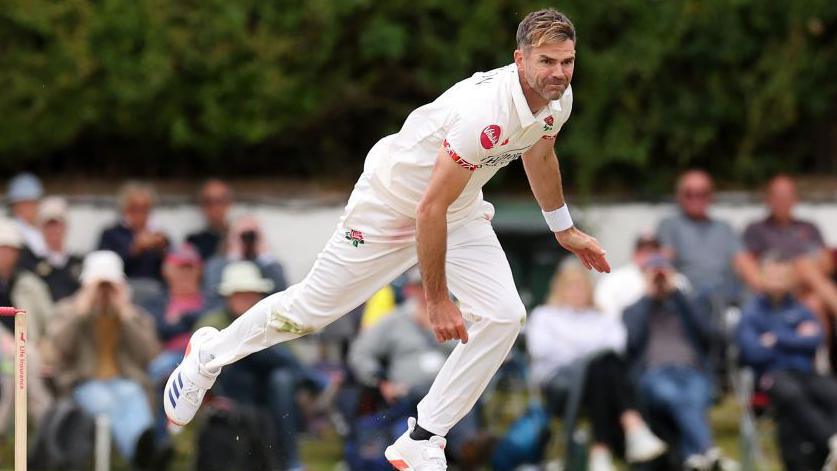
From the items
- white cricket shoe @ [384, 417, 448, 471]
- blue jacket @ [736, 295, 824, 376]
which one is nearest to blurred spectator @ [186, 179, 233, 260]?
blue jacket @ [736, 295, 824, 376]

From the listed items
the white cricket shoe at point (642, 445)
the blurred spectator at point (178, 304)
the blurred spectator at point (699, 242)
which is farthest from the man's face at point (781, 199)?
the blurred spectator at point (178, 304)

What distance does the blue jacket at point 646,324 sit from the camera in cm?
1145

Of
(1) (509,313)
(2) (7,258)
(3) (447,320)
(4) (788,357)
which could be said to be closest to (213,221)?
(2) (7,258)

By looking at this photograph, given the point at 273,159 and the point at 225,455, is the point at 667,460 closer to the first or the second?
the point at 225,455

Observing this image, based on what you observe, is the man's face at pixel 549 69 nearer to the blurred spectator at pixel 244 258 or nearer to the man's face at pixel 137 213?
the blurred spectator at pixel 244 258

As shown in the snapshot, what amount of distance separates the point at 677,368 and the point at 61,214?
4.45 metres

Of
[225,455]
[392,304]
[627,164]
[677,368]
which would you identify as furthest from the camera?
[627,164]

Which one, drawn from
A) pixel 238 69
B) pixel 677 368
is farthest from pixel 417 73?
pixel 677 368

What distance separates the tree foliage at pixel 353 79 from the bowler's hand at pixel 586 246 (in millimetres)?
5976

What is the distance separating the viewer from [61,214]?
12.3 metres

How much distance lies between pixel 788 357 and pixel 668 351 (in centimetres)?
78

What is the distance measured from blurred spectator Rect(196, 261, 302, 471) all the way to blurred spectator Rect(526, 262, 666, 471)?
→ 5.41 feet

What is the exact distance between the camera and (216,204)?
13.1 metres

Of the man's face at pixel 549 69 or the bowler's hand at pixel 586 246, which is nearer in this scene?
the man's face at pixel 549 69
